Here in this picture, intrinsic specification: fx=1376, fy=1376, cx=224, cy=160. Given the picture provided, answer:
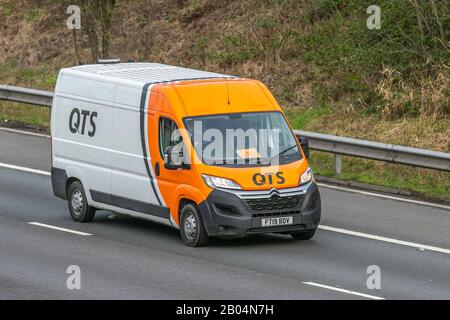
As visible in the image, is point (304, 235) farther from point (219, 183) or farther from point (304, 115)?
point (304, 115)

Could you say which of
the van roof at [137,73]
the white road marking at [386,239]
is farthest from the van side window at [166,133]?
the white road marking at [386,239]

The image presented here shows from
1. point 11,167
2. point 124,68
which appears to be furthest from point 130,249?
point 11,167

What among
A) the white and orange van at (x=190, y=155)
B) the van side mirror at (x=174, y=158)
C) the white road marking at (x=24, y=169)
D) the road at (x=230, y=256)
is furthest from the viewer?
the white road marking at (x=24, y=169)

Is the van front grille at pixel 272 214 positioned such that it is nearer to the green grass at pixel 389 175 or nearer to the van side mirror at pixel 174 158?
the van side mirror at pixel 174 158

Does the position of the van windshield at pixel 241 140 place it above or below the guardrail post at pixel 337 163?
above

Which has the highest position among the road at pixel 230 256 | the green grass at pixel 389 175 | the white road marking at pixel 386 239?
the green grass at pixel 389 175

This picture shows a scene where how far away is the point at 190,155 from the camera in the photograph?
63.2ft

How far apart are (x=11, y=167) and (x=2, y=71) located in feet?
30.1

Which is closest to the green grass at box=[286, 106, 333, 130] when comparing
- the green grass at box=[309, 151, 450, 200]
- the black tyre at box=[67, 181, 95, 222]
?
the green grass at box=[309, 151, 450, 200]

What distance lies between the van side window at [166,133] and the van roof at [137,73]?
2.40 ft

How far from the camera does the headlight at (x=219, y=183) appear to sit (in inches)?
749

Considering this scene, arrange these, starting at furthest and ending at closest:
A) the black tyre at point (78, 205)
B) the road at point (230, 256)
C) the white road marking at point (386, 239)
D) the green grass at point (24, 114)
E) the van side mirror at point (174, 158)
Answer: the green grass at point (24, 114) → the black tyre at point (78, 205) → the white road marking at point (386, 239) → the van side mirror at point (174, 158) → the road at point (230, 256)

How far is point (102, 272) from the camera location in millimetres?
17766
